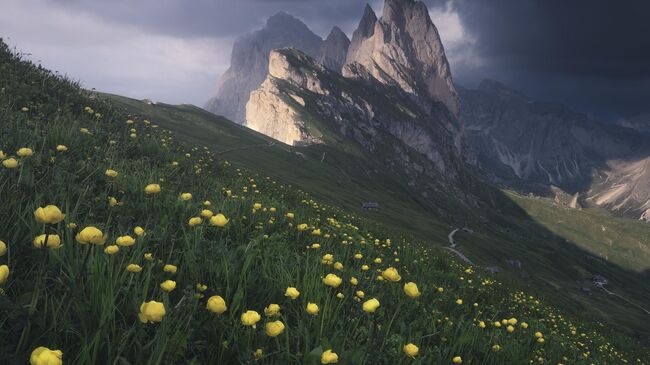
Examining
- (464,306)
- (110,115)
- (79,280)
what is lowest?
(464,306)

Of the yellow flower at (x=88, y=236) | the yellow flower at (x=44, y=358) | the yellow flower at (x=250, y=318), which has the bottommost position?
the yellow flower at (x=250, y=318)

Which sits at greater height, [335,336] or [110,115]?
[110,115]

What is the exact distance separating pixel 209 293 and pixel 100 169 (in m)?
3.93

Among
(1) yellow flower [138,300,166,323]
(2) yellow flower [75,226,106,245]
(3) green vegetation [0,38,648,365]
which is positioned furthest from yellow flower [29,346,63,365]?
(2) yellow flower [75,226,106,245]

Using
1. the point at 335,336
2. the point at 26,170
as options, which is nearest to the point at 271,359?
the point at 335,336

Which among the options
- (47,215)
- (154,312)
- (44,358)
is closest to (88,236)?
(47,215)

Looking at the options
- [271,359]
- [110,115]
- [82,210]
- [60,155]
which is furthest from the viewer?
[110,115]

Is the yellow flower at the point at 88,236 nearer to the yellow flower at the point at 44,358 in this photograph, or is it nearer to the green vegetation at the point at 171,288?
the green vegetation at the point at 171,288

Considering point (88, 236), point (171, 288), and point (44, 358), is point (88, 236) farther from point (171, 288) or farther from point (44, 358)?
point (44, 358)

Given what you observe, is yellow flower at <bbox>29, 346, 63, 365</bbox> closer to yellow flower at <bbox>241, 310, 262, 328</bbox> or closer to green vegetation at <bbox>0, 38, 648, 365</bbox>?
green vegetation at <bbox>0, 38, 648, 365</bbox>

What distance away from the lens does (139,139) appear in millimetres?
11516

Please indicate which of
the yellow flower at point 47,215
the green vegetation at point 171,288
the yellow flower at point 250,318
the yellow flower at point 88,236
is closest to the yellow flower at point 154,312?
the green vegetation at point 171,288

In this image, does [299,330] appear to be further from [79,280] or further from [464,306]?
[464,306]

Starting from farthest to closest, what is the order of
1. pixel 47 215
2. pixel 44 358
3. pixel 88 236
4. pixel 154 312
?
pixel 88 236 → pixel 47 215 → pixel 154 312 → pixel 44 358
